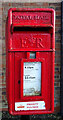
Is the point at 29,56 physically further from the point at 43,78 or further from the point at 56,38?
the point at 56,38

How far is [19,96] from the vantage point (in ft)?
6.72

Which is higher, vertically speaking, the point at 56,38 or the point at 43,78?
the point at 56,38

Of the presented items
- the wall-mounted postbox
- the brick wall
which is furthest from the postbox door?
the brick wall

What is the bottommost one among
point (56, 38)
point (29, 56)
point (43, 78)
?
point (43, 78)

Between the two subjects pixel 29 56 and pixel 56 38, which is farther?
pixel 56 38

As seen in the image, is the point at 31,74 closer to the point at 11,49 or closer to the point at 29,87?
the point at 29,87

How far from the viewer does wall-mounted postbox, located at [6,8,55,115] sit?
197 cm

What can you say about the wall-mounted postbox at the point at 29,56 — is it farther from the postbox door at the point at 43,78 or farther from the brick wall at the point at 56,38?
the brick wall at the point at 56,38

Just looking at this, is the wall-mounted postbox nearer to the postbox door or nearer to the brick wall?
the postbox door

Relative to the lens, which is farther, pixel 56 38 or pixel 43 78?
pixel 56 38

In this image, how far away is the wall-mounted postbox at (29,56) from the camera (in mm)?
1970

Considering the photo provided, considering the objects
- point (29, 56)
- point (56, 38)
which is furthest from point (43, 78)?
point (56, 38)

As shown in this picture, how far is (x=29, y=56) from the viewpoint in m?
2.00

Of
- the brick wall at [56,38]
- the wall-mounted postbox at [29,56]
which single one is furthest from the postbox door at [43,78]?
the brick wall at [56,38]
